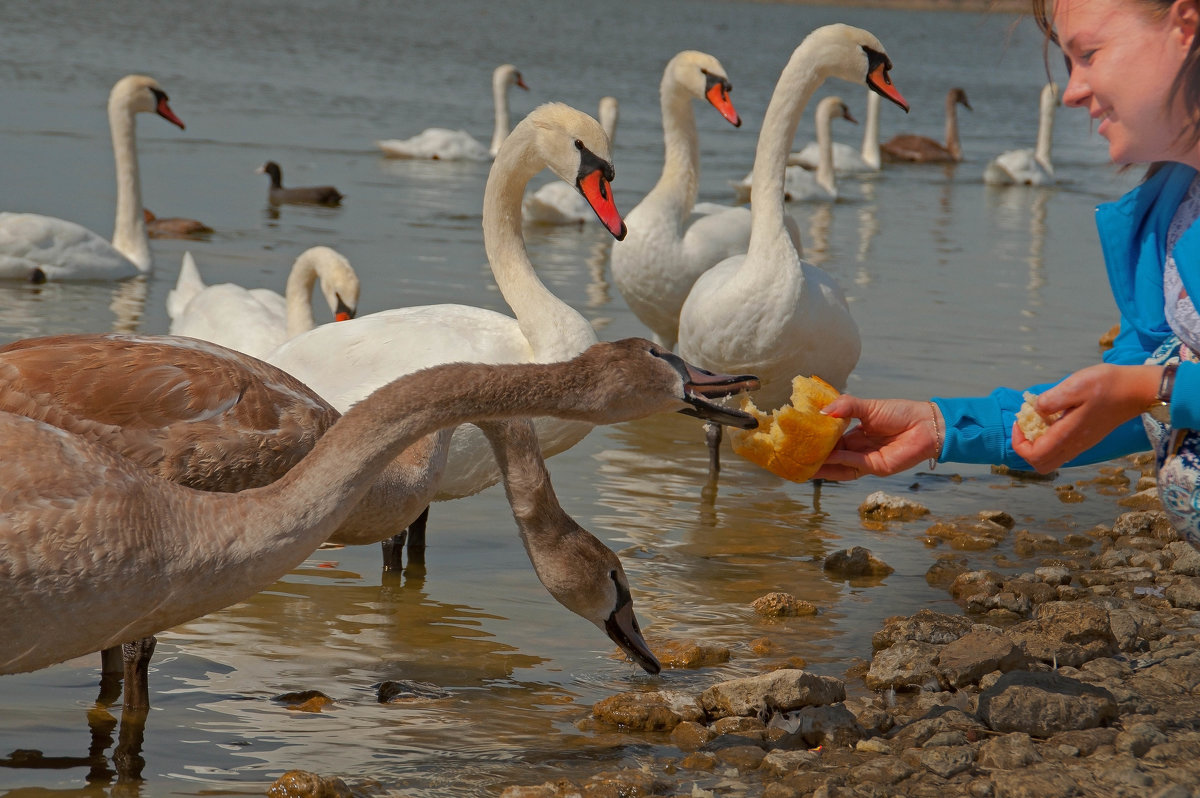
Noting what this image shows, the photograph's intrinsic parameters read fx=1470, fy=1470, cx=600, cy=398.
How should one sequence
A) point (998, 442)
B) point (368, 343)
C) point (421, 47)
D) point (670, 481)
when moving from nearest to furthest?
1. point (998, 442)
2. point (368, 343)
3. point (670, 481)
4. point (421, 47)

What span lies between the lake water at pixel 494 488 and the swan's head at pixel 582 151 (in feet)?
4.53

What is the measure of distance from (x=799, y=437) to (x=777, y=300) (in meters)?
3.03

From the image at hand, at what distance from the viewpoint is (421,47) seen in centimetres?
4059

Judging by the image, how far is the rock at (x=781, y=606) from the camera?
211 inches

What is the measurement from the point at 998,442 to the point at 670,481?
3.60m

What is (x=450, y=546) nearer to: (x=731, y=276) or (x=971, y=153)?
(x=731, y=276)

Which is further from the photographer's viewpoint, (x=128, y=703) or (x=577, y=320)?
(x=577, y=320)

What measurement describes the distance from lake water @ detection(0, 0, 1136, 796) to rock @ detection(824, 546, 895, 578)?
0.09 metres

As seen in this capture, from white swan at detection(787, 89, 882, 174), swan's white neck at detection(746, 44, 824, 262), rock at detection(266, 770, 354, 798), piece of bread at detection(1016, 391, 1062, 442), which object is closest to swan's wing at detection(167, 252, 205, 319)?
swan's white neck at detection(746, 44, 824, 262)

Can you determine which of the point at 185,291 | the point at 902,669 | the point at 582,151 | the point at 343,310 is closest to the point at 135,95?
the point at 185,291

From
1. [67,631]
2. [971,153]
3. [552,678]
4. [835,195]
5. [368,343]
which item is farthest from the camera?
[971,153]

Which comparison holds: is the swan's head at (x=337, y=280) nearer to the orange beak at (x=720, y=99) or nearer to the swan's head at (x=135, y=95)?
the orange beak at (x=720, y=99)

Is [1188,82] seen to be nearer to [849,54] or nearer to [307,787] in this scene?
[307,787]

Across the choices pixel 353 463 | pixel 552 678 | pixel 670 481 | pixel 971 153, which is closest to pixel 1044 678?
pixel 552 678
